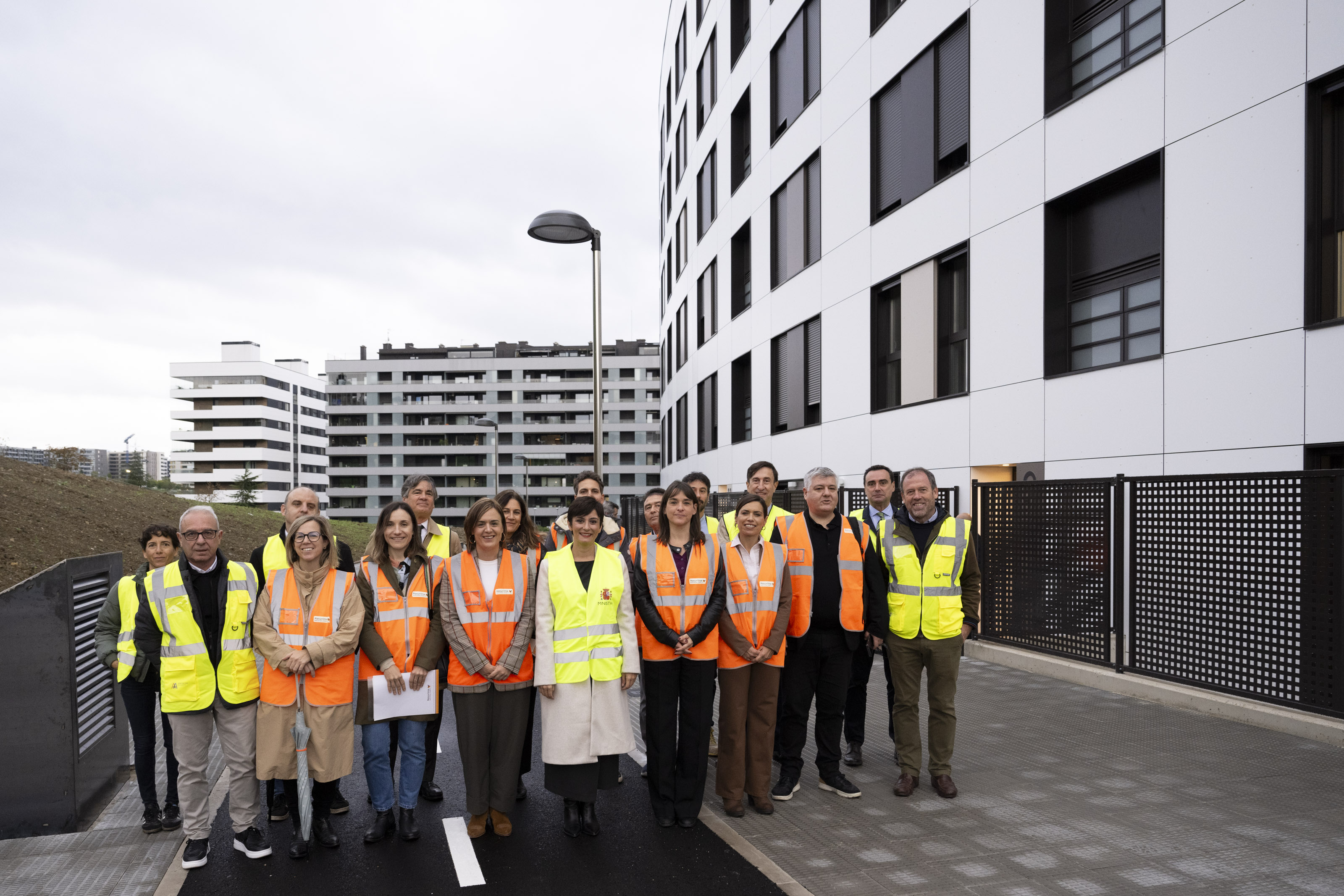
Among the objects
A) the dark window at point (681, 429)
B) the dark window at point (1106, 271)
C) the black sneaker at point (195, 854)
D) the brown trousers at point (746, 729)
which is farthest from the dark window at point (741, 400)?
the black sneaker at point (195, 854)

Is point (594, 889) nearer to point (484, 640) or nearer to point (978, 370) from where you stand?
point (484, 640)

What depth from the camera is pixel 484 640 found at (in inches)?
214

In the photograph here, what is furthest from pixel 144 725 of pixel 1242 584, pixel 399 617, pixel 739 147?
pixel 739 147

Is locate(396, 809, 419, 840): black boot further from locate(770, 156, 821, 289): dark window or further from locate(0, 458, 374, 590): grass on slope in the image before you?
locate(770, 156, 821, 289): dark window

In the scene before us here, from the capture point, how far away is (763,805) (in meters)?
5.70

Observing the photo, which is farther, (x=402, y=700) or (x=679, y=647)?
(x=679, y=647)

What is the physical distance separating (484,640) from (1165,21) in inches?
384

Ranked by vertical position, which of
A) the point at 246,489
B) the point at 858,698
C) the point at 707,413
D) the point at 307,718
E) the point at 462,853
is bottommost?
the point at 246,489

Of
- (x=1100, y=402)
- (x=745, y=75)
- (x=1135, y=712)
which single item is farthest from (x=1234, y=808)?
(x=745, y=75)

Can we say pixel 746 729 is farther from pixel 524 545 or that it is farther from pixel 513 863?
pixel 524 545

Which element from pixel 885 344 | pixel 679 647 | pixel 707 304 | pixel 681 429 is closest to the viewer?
pixel 679 647

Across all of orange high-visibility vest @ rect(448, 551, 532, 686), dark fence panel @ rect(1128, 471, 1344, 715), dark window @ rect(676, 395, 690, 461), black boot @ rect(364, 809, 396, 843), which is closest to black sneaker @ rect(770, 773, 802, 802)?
orange high-visibility vest @ rect(448, 551, 532, 686)

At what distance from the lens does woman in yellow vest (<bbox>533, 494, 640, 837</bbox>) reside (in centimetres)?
535

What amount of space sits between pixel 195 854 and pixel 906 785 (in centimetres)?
428
